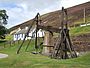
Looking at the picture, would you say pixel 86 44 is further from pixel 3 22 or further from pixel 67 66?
pixel 3 22

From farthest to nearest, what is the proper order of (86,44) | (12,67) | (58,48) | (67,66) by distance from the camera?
(86,44)
(58,48)
(12,67)
(67,66)

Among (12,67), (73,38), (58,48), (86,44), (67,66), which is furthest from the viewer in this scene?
(73,38)

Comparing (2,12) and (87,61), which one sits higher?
(2,12)

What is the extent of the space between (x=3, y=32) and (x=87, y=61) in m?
71.4

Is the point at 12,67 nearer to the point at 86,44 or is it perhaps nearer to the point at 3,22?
the point at 86,44

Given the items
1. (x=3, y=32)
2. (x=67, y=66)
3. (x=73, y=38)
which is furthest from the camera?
(x=3, y=32)

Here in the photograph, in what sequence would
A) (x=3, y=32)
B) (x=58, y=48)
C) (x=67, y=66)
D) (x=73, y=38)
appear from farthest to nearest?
(x=3, y=32) → (x=73, y=38) → (x=58, y=48) → (x=67, y=66)

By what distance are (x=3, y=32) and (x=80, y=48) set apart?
5750 centimetres

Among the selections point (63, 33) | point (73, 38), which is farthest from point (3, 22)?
point (63, 33)

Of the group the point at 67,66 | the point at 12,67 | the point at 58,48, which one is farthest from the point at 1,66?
the point at 58,48

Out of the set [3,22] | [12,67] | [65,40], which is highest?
[3,22]

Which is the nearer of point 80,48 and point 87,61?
point 87,61

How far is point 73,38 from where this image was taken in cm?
4366

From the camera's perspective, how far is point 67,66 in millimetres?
23328
